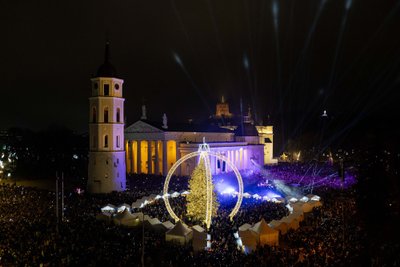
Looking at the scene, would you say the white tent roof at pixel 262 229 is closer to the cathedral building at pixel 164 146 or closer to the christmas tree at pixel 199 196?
the christmas tree at pixel 199 196

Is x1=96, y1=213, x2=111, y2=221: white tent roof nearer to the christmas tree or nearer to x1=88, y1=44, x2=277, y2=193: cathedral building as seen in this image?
the christmas tree

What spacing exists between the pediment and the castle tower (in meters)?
12.3

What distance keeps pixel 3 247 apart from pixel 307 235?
49.0 feet

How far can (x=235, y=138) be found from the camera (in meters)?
70.8

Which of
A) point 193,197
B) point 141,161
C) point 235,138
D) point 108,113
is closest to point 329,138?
point 235,138

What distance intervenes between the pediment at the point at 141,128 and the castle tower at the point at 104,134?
12350mm

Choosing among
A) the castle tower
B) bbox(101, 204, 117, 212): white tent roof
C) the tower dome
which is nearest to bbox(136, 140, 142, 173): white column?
the castle tower

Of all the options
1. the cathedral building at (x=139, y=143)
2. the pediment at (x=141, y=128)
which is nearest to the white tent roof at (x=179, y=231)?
the cathedral building at (x=139, y=143)

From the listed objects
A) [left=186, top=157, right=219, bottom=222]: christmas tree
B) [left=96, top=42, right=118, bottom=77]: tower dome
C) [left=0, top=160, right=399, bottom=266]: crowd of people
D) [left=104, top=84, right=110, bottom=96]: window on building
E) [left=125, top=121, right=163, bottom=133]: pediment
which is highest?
[left=96, top=42, right=118, bottom=77]: tower dome

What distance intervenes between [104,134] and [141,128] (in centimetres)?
1398

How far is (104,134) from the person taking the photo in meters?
39.8

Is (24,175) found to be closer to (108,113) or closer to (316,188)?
(108,113)

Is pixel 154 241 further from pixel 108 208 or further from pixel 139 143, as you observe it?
pixel 139 143

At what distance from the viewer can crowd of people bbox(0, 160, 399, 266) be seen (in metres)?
16.0
